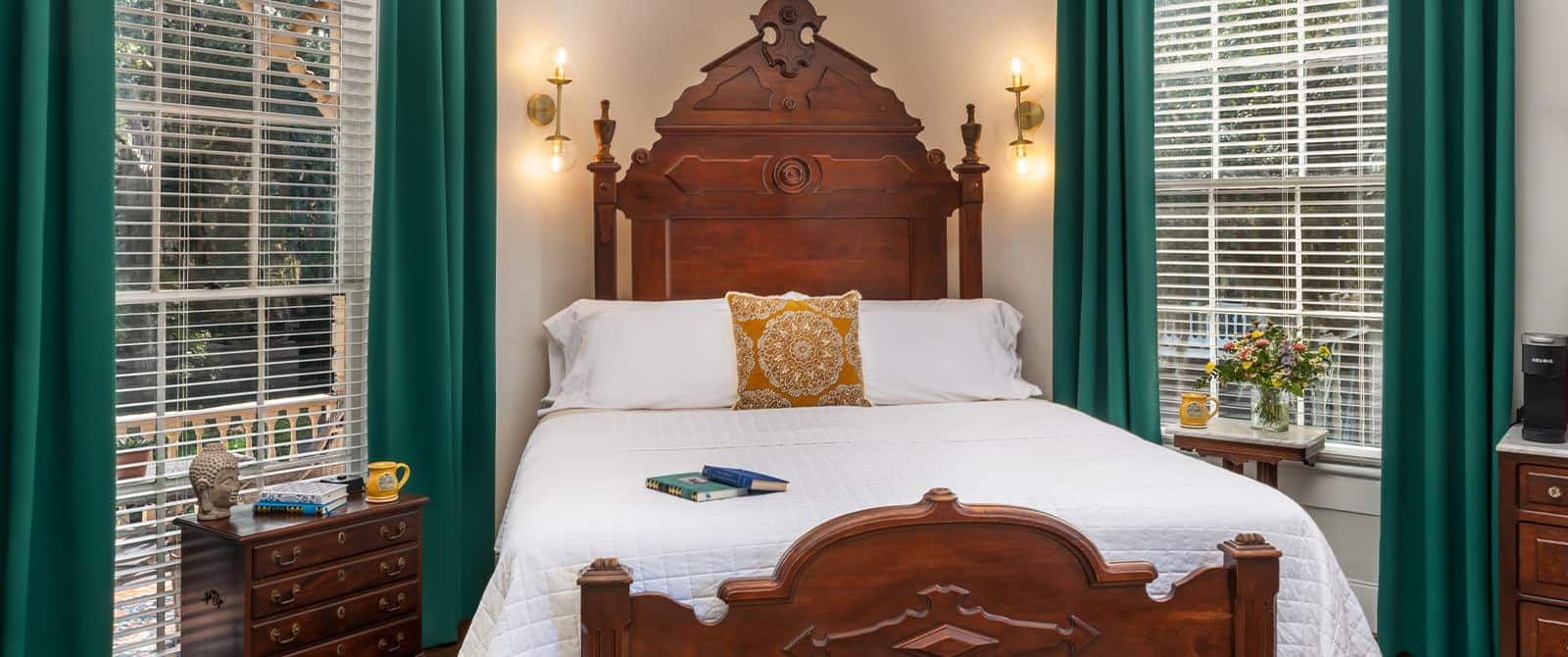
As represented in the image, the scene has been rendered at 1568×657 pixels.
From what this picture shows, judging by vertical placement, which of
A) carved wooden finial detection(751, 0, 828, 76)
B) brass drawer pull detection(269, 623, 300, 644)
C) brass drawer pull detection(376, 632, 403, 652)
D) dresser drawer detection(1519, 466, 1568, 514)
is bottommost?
brass drawer pull detection(376, 632, 403, 652)

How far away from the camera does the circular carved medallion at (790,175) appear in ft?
12.3

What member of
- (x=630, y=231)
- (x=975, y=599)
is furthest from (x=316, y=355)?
(x=975, y=599)

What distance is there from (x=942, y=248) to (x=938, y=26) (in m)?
0.89

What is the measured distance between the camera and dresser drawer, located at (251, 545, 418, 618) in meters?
2.39

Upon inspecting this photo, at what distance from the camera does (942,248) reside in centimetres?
388

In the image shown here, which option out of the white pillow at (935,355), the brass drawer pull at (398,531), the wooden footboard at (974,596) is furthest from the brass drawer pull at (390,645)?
the white pillow at (935,355)

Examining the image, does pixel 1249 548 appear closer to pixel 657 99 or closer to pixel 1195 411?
pixel 1195 411

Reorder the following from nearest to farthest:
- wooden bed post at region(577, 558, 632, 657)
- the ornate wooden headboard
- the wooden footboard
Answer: wooden bed post at region(577, 558, 632, 657), the wooden footboard, the ornate wooden headboard

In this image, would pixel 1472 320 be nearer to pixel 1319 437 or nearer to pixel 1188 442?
pixel 1319 437

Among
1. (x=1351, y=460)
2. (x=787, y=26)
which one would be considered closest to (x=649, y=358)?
(x=787, y=26)

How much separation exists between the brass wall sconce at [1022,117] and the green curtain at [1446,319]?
1222mm

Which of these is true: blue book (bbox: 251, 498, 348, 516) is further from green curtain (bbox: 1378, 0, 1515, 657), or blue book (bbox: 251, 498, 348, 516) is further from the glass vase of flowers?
green curtain (bbox: 1378, 0, 1515, 657)

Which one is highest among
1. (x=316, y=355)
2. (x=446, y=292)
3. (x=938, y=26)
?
(x=938, y=26)

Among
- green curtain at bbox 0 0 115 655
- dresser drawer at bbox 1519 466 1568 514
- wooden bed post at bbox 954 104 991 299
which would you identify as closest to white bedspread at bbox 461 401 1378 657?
dresser drawer at bbox 1519 466 1568 514
